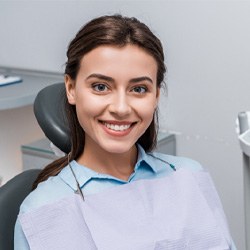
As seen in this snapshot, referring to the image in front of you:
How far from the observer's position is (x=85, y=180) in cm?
108

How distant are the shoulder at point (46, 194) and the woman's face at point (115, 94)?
4.5 inches

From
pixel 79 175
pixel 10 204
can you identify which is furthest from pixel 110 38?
pixel 10 204

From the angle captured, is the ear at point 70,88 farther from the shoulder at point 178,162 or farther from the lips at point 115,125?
the shoulder at point 178,162

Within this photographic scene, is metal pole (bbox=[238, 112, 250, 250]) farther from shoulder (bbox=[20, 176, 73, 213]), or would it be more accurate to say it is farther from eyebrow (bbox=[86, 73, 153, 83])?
shoulder (bbox=[20, 176, 73, 213])

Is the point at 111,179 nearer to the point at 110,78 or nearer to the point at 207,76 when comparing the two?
the point at 110,78

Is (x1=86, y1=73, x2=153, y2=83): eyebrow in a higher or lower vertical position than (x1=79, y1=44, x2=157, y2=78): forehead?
lower

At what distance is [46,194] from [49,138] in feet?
0.83

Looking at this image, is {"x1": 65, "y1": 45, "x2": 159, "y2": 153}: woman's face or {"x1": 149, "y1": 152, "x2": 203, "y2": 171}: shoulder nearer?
{"x1": 65, "y1": 45, "x2": 159, "y2": 153}: woman's face

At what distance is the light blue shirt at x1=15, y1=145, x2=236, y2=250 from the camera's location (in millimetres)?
1035

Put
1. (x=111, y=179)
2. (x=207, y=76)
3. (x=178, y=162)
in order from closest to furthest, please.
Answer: (x=111, y=179) < (x=178, y=162) < (x=207, y=76)

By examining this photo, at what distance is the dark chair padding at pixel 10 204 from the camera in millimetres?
1080

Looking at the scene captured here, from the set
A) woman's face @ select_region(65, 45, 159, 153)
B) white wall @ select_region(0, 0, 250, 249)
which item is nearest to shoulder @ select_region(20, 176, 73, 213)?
woman's face @ select_region(65, 45, 159, 153)

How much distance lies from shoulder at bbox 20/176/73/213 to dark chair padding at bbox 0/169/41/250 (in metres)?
0.06

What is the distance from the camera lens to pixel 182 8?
75.3 inches
